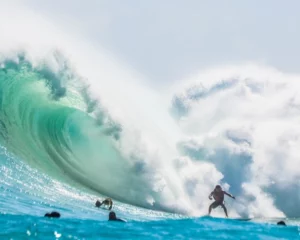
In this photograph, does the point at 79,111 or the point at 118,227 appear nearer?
the point at 118,227

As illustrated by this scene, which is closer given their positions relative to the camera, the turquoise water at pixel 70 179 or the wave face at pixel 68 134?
the turquoise water at pixel 70 179

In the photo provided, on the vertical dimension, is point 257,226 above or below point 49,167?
below

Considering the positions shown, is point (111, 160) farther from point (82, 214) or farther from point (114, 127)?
point (82, 214)

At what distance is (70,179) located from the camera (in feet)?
62.1

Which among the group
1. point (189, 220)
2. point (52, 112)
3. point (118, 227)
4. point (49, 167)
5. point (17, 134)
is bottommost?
point (118, 227)

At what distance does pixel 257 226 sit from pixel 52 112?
48.1 ft

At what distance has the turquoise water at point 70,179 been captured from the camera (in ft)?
29.5

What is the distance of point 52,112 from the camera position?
22250 millimetres

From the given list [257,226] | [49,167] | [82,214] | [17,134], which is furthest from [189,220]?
[17,134]

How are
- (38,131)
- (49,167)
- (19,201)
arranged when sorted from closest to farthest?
1. (19,201)
2. (49,167)
3. (38,131)

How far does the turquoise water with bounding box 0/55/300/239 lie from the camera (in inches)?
354

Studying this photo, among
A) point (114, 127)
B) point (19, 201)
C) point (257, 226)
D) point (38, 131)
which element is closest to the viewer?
point (257, 226)

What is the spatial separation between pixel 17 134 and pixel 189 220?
11.2 meters

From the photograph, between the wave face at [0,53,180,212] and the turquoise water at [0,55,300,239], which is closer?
the turquoise water at [0,55,300,239]
